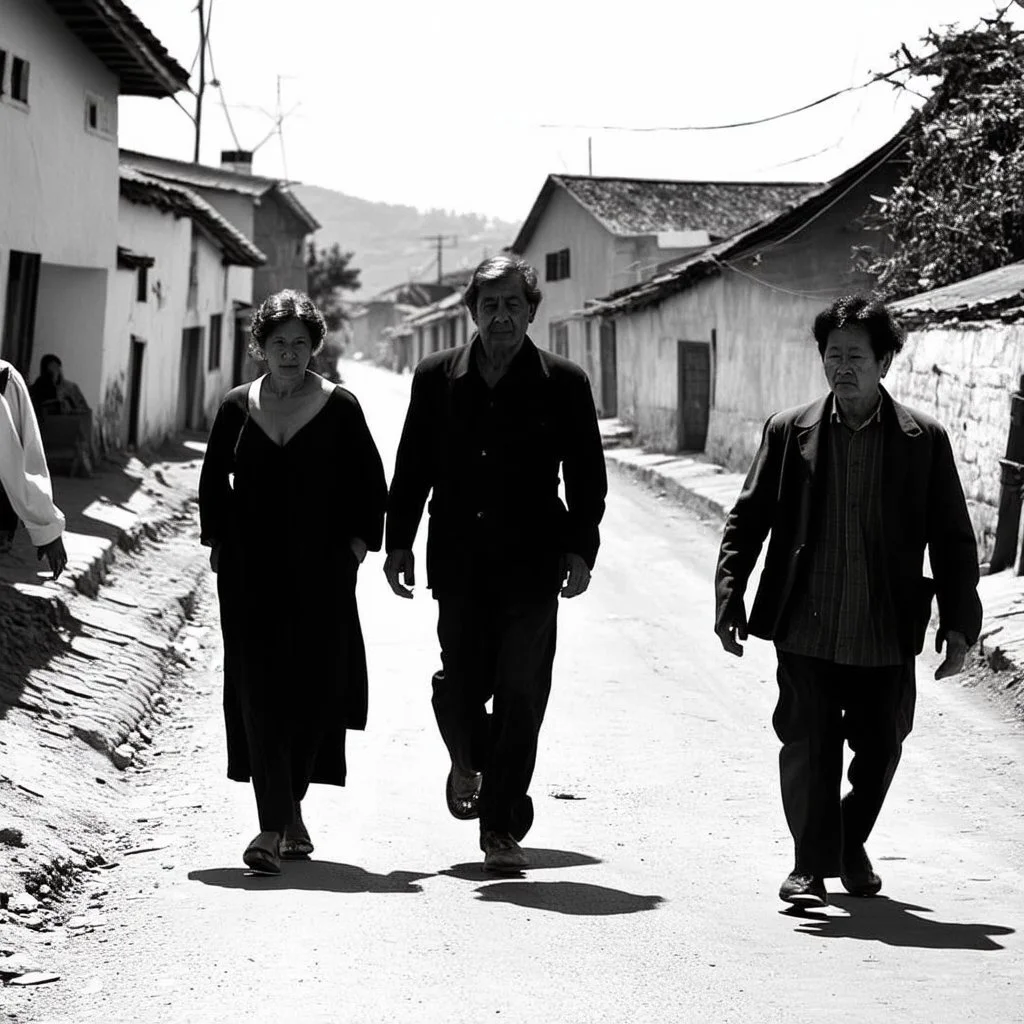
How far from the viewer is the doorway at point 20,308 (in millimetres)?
15312

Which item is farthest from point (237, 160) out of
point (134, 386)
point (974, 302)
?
point (974, 302)

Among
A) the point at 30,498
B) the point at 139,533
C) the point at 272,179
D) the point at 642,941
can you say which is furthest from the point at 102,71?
the point at 272,179

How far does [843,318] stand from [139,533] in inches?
401

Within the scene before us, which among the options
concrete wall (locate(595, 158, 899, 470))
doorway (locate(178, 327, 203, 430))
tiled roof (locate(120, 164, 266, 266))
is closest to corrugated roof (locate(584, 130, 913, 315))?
concrete wall (locate(595, 158, 899, 470))

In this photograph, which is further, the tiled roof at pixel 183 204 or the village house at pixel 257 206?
the village house at pixel 257 206

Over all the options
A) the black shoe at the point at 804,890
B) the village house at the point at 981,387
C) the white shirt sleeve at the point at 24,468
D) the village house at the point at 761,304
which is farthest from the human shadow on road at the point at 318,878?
the village house at the point at 761,304

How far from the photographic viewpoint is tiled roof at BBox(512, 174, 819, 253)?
39.8m

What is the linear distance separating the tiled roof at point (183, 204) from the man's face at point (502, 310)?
1588 centimetres

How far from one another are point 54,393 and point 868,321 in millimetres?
12940

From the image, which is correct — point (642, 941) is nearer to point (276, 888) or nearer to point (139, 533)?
point (276, 888)

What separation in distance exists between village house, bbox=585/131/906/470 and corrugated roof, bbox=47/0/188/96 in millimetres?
7381

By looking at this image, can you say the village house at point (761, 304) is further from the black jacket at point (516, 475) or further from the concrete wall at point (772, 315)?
the black jacket at point (516, 475)

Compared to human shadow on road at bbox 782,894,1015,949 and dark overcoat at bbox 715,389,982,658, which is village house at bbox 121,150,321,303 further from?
human shadow on road at bbox 782,894,1015,949

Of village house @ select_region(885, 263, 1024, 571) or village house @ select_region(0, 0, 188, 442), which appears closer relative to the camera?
village house @ select_region(885, 263, 1024, 571)
